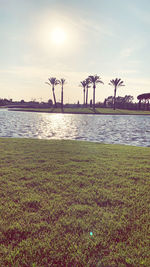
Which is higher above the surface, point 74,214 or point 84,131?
point 84,131

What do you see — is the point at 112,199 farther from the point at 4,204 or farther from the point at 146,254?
the point at 4,204

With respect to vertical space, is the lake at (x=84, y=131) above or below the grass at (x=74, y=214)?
above

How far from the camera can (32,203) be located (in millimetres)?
3418

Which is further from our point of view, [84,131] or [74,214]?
[84,131]

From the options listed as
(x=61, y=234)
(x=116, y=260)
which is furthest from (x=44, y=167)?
(x=116, y=260)

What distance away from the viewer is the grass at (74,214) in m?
2.30

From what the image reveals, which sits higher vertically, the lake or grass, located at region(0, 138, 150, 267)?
the lake

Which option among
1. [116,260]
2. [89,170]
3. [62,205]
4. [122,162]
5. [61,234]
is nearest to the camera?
[116,260]

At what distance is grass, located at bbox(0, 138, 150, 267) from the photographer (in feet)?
7.54

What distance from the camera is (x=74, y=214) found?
3.08 m

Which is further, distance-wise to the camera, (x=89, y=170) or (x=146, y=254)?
(x=89, y=170)

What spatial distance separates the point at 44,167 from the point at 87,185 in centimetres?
167

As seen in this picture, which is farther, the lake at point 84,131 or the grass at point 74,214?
the lake at point 84,131

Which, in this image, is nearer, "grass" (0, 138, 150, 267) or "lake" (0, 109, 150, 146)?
"grass" (0, 138, 150, 267)
